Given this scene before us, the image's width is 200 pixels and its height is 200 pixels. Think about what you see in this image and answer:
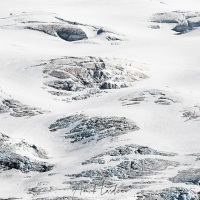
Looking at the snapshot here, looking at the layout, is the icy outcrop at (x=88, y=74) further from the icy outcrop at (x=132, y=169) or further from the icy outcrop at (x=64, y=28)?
the icy outcrop at (x=64, y=28)

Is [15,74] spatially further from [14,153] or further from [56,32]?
[56,32]

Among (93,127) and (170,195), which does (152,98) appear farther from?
(170,195)

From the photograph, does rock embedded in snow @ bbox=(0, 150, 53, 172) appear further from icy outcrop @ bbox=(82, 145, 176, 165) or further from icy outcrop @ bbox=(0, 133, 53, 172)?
icy outcrop @ bbox=(82, 145, 176, 165)

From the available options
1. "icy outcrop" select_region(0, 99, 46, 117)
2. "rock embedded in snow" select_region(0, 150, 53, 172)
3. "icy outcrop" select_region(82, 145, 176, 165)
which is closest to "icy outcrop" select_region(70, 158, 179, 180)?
"icy outcrop" select_region(82, 145, 176, 165)

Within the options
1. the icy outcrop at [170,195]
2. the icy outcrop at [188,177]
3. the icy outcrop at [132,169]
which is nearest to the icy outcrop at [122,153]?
the icy outcrop at [132,169]

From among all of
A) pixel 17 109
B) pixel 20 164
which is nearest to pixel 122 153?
pixel 20 164
